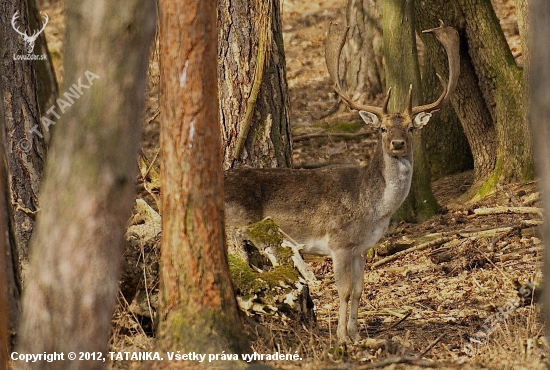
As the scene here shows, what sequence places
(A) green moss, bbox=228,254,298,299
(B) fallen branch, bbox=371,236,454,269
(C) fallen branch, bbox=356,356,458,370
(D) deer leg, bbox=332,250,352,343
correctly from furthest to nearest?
(B) fallen branch, bbox=371,236,454,269 < (D) deer leg, bbox=332,250,352,343 < (A) green moss, bbox=228,254,298,299 < (C) fallen branch, bbox=356,356,458,370

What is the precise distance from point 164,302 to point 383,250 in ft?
20.6

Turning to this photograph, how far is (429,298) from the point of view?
→ 9.96m

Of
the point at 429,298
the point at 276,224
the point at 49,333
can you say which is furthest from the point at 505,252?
the point at 49,333

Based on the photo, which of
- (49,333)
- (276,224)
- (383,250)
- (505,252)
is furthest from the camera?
(383,250)

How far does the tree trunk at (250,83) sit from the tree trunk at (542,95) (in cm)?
600

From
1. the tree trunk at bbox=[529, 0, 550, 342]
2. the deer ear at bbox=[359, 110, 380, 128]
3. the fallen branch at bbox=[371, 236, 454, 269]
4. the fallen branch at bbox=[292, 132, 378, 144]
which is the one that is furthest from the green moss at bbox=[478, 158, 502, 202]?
the tree trunk at bbox=[529, 0, 550, 342]

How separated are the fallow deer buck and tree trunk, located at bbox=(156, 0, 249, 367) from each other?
2979 millimetres

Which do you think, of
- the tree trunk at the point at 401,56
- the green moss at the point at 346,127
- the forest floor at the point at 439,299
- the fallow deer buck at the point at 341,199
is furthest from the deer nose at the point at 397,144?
the green moss at the point at 346,127

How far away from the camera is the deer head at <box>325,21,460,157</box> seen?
9.32m

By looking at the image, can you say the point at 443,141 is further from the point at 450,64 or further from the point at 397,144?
the point at 397,144

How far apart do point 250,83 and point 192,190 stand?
164 inches

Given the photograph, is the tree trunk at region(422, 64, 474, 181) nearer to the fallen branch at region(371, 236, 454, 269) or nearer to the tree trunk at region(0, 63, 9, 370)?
the fallen branch at region(371, 236, 454, 269)

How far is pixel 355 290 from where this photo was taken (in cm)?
912

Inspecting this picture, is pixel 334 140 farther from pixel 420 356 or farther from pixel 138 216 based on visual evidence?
pixel 420 356
